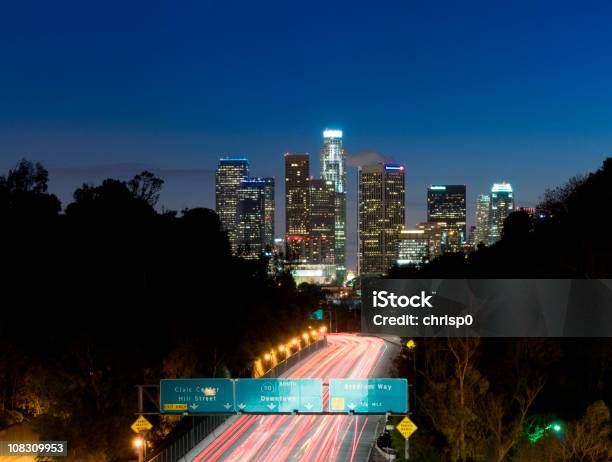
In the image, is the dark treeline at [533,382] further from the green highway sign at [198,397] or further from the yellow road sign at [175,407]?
the yellow road sign at [175,407]

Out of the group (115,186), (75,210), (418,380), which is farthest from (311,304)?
(418,380)

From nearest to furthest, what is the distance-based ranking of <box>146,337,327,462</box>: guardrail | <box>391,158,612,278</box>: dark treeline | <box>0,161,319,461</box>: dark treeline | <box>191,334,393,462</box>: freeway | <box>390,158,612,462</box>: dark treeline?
1. <box>390,158,612,462</box>: dark treeline
2. <box>146,337,327,462</box>: guardrail
3. <box>191,334,393,462</box>: freeway
4. <box>0,161,319,461</box>: dark treeline
5. <box>391,158,612,278</box>: dark treeline

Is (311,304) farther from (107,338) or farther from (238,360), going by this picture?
(107,338)

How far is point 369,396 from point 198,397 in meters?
5.12

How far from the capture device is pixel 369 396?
1009 inches

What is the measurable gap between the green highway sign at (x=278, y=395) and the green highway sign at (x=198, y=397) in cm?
34

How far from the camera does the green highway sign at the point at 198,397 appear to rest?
84.4ft

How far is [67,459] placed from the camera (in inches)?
1240

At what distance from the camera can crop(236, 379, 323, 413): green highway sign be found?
25828mm

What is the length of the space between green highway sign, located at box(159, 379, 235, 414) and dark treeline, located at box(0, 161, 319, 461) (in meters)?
7.71

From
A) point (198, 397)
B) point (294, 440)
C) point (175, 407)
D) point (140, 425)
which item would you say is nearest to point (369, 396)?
point (198, 397)

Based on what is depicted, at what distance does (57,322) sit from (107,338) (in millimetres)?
2638

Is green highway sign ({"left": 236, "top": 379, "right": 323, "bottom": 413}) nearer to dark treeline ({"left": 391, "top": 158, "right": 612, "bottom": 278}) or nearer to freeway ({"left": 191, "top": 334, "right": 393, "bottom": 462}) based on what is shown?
freeway ({"left": 191, "top": 334, "right": 393, "bottom": 462})

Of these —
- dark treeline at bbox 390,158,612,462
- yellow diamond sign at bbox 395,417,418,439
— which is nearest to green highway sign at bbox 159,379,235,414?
yellow diamond sign at bbox 395,417,418,439
